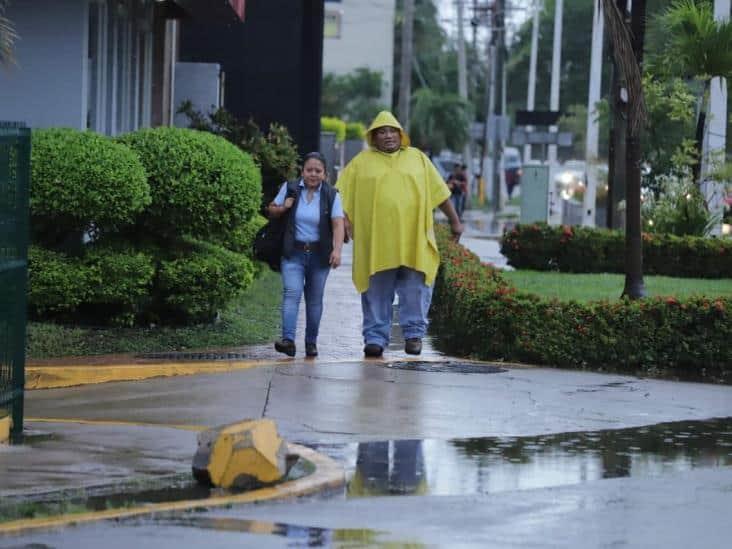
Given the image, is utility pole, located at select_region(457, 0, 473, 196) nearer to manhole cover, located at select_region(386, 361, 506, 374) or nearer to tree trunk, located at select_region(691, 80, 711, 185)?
tree trunk, located at select_region(691, 80, 711, 185)

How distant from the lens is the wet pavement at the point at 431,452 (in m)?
7.31

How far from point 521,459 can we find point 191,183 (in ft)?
17.6

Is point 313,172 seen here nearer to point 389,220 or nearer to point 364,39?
point 389,220

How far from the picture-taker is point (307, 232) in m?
12.9

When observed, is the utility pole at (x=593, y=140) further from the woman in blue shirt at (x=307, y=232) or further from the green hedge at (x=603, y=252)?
the woman in blue shirt at (x=307, y=232)

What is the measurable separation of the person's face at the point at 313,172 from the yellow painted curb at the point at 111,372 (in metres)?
1.51

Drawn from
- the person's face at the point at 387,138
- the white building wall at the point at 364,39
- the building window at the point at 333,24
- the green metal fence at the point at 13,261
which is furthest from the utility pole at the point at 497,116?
the green metal fence at the point at 13,261

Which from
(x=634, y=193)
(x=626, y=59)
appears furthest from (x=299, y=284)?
(x=634, y=193)

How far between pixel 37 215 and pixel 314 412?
3549 millimetres

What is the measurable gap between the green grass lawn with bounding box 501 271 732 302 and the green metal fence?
9837 mm

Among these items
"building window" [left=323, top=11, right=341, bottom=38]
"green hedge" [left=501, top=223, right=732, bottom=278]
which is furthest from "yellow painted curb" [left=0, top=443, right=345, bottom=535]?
"building window" [left=323, top=11, right=341, bottom=38]

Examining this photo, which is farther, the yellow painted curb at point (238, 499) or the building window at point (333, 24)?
the building window at point (333, 24)

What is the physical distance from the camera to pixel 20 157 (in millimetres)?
9359

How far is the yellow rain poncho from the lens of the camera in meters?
12.9
